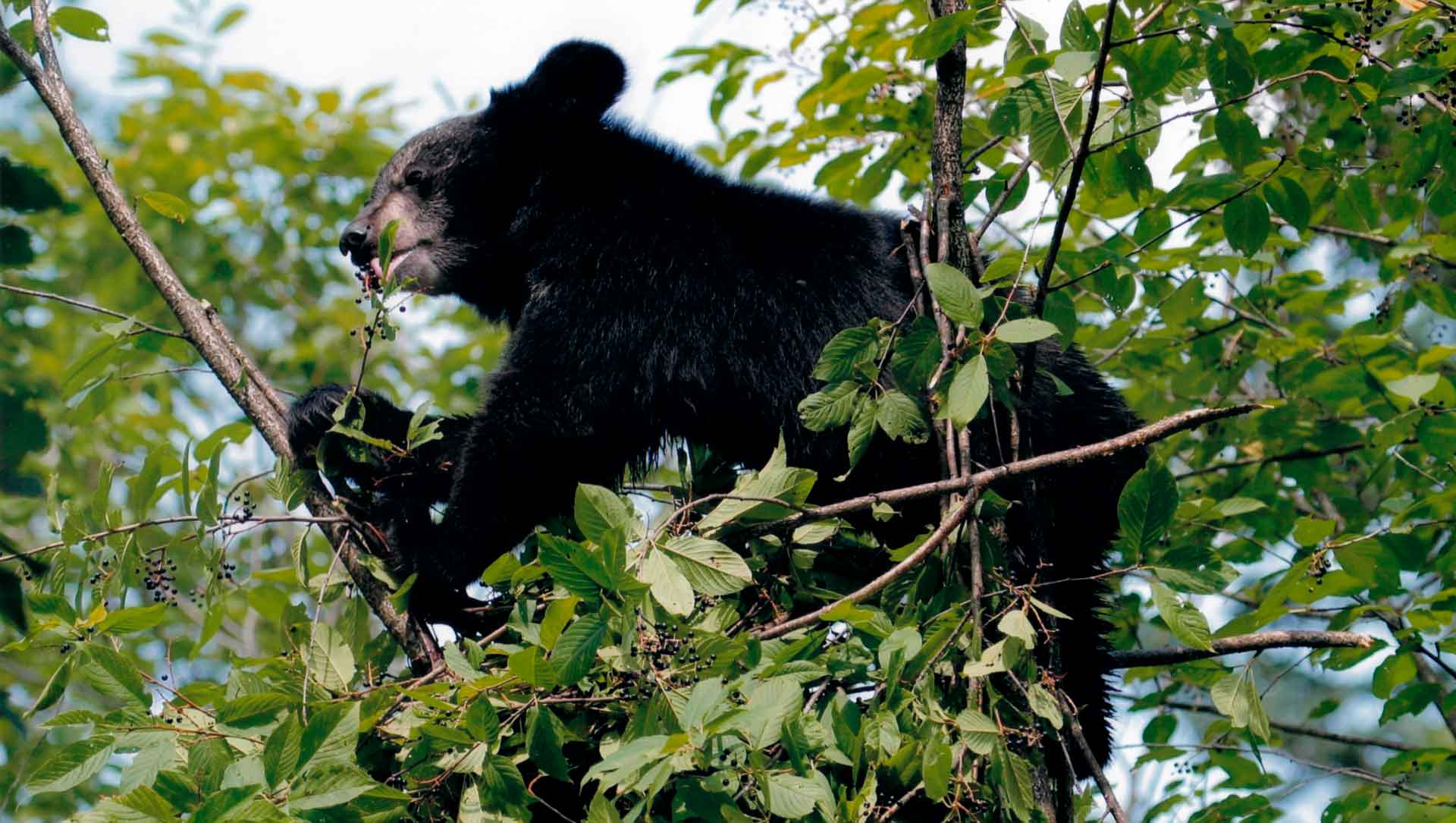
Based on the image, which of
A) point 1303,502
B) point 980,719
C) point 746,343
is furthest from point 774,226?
point 1303,502

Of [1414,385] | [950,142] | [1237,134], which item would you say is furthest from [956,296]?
[1414,385]

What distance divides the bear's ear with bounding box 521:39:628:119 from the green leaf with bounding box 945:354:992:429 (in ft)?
10.6

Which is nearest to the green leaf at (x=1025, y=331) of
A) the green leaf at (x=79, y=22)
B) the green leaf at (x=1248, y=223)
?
the green leaf at (x=1248, y=223)

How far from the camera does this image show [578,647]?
2369 mm

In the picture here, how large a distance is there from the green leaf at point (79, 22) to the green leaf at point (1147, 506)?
3441 mm

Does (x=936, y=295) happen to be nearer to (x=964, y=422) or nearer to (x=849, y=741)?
(x=964, y=422)

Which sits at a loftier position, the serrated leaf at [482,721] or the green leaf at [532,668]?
the green leaf at [532,668]

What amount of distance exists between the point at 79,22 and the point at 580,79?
2048mm

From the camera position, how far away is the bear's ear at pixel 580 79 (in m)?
Answer: 5.33

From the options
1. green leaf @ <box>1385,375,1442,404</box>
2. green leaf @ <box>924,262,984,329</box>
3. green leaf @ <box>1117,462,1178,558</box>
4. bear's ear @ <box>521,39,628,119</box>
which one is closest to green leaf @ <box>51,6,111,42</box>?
bear's ear @ <box>521,39,628,119</box>

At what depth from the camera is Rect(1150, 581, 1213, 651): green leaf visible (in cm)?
250

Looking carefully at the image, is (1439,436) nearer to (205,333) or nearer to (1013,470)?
(1013,470)

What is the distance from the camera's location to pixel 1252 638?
115 inches

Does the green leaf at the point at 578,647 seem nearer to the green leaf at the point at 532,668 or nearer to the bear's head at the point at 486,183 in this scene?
the green leaf at the point at 532,668
